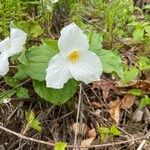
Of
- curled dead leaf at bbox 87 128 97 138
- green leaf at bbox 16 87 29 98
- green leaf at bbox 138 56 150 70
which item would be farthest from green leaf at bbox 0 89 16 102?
green leaf at bbox 138 56 150 70

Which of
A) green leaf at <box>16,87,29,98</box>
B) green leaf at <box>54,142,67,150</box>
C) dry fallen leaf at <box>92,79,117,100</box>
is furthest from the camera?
dry fallen leaf at <box>92,79,117,100</box>

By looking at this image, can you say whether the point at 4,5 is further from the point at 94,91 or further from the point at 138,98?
the point at 138,98

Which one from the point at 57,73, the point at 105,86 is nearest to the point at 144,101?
the point at 105,86

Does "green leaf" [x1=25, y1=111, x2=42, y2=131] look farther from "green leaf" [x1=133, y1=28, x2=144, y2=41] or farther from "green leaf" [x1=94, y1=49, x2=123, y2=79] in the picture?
"green leaf" [x1=133, y1=28, x2=144, y2=41]

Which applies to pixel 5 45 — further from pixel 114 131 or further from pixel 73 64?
pixel 114 131

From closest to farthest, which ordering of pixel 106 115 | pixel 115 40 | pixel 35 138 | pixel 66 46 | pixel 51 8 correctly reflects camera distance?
1. pixel 66 46
2. pixel 35 138
3. pixel 106 115
4. pixel 51 8
5. pixel 115 40

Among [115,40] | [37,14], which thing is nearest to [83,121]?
[115,40]

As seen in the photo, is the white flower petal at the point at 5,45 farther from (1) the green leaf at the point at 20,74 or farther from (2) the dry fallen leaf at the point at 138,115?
(2) the dry fallen leaf at the point at 138,115
